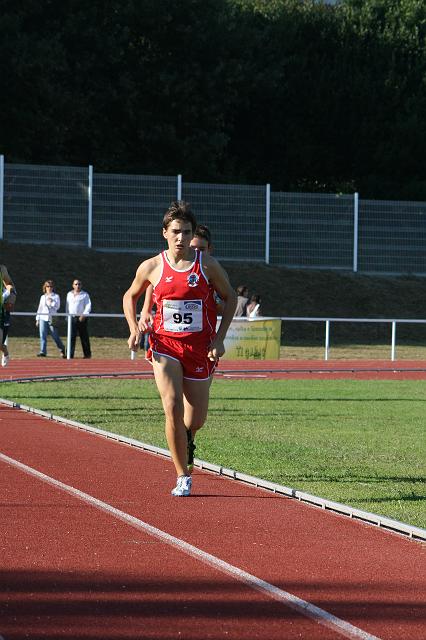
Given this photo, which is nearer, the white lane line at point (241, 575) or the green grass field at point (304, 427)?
the white lane line at point (241, 575)

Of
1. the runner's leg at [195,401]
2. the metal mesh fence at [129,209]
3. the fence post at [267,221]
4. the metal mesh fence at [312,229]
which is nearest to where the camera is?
the runner's leg at [195,401]

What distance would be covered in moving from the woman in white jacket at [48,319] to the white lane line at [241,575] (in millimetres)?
20716

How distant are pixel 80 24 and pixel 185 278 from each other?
4106cm

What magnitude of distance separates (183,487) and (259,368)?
60.0ft

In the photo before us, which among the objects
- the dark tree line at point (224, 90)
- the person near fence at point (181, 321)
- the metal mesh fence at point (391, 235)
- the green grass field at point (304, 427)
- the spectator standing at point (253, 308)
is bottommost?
the green grass field at point (304, 427)

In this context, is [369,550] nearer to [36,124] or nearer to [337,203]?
[337,203]

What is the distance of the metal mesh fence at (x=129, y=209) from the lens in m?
37.5

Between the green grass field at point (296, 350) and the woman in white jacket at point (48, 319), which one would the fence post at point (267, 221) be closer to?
the green grass field at point (296, 350)

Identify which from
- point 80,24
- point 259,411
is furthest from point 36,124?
point 259,411

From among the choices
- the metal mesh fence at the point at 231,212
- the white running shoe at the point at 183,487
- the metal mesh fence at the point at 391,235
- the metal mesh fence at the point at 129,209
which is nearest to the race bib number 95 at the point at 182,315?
the white running shoe at the point at 183,487

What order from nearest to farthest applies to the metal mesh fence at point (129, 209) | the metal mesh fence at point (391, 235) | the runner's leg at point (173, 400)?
the runner's leg at point (173, 400), the metal mesh fence at point (129, 209), the metal mesh fence at point (391, 235)

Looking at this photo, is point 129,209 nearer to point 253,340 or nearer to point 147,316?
point 253,340

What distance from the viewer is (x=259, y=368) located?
27031 mm

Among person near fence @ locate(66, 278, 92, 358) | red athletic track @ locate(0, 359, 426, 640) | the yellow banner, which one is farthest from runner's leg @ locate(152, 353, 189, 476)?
person near fence @ locate(66, 278, 92, 358)
